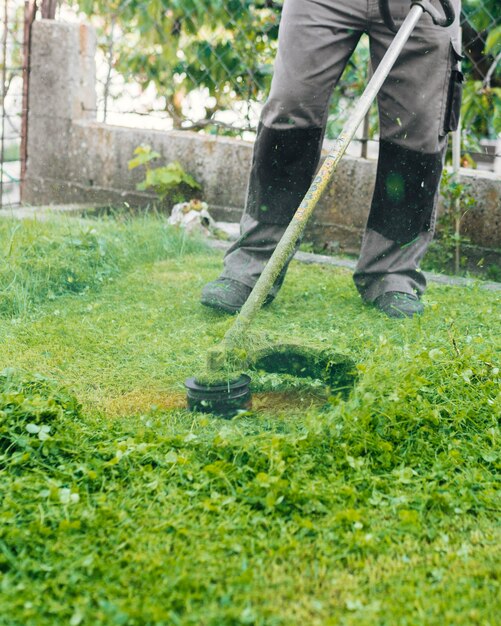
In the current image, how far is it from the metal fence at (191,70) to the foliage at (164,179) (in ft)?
1.11

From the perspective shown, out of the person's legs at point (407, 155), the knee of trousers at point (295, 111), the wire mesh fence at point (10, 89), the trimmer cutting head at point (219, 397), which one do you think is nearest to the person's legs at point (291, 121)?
the knee of trousers at point (295, 111)

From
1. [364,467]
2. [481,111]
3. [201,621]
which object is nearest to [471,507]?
[364,467]

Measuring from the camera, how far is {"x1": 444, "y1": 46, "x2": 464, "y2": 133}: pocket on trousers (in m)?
3.43

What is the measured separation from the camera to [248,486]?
6.46 ft

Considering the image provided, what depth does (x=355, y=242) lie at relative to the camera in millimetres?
4973

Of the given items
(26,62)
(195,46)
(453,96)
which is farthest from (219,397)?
(26,62)

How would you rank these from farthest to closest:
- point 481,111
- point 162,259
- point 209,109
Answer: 1. point 209,109
2. point 481,111
3. point 162,259

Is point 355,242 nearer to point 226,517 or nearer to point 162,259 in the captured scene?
point 162,259

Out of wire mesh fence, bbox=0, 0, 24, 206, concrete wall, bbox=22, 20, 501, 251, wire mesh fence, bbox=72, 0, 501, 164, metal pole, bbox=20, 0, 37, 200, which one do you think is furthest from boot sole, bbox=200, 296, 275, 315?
metal pole, bbox=20, 0, 37, 200

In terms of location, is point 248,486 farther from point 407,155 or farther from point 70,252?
point 70,252

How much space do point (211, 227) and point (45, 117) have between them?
1.59 meters

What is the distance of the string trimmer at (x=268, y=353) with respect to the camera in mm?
2463

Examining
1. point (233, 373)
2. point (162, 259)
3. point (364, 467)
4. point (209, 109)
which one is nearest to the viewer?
point (364, 467)

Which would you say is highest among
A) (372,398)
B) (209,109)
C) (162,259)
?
(209,109)
